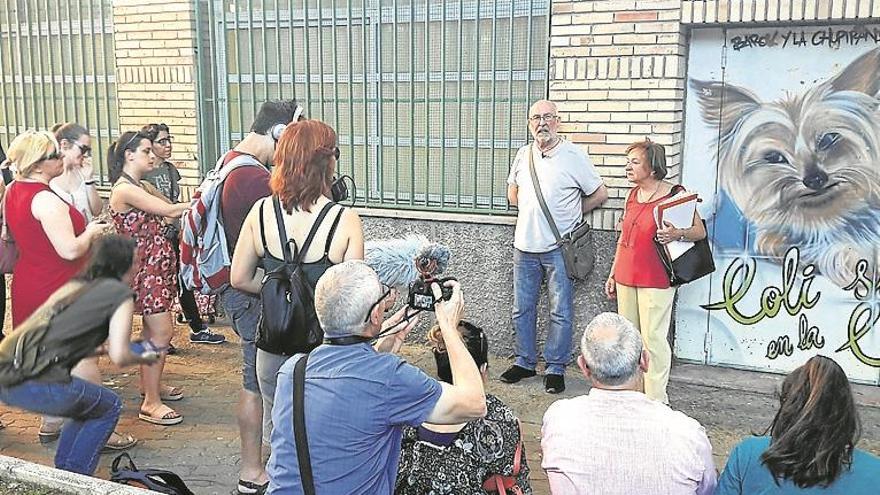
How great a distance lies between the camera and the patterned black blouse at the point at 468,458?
3.03 meters

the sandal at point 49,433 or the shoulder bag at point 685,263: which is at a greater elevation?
the shoulder bag at point 685,263

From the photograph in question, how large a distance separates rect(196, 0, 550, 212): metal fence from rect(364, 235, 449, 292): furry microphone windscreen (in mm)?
2977

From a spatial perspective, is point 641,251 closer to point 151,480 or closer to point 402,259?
point 402,259

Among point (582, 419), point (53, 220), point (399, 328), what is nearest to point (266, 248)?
point (399, 328)

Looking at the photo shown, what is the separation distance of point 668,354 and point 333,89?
3507mm

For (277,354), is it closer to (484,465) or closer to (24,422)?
(484,465)

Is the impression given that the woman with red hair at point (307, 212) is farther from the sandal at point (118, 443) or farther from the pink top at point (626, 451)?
the sandal at point (118, 443)

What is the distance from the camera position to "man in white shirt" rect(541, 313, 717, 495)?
8.54 feet

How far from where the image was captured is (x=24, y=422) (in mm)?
5203

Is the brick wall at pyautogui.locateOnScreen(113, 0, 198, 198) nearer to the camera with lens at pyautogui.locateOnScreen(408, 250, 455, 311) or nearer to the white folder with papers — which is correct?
the white folder with papers

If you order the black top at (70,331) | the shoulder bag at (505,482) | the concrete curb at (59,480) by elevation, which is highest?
the black top at (70,331)

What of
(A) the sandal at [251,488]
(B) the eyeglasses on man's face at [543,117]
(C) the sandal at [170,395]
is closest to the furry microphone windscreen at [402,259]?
(A) the sandal at [251,488]

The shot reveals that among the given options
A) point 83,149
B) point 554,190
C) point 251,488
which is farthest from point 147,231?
point 554,190

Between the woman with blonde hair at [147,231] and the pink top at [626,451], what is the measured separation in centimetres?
300
